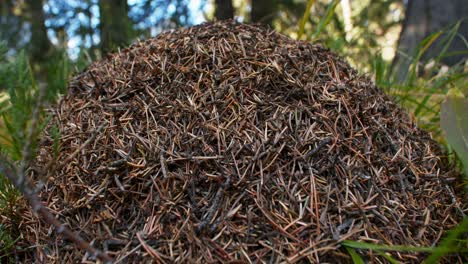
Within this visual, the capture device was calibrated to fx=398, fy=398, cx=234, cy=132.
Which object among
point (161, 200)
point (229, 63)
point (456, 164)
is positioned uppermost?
point (229, 63)

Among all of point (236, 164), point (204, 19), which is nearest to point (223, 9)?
point (204, 19)

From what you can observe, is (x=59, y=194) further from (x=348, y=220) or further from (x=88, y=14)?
(x=88, y=14)

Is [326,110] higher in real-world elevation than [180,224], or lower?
higher

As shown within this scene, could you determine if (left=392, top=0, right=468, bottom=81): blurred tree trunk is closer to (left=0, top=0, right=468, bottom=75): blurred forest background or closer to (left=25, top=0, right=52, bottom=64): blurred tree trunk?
(left=0, top=0, right=468, bottom=75): blurred forest background

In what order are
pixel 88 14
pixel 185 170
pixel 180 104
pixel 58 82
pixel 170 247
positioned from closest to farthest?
1. pixel 170 247
2. pixel 185 170
3. pixel 180 104
4. pixel 58 82
5. pixel 88 14

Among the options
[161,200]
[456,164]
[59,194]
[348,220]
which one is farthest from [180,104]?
[456,164]

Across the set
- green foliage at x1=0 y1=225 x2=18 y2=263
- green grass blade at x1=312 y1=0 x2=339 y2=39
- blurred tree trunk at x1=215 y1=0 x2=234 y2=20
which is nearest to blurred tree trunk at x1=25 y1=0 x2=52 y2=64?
blurred tree trunk at x1=215 y1=0 x2=234 y2=20

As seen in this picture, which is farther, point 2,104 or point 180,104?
point 2,104

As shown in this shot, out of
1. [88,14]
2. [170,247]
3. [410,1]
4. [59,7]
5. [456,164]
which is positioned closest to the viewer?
[170,247]
